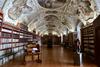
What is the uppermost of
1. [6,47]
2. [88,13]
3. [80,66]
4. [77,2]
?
[77,2]

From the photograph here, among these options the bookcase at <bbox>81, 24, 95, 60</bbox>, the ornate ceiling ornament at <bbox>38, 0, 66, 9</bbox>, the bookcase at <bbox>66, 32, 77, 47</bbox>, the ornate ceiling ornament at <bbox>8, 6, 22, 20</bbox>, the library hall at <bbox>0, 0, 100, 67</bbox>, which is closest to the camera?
the library hall at <bbox>0, 0, 100, 67</bbox>

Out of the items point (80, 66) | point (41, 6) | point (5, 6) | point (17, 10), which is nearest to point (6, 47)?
point (5, 6)

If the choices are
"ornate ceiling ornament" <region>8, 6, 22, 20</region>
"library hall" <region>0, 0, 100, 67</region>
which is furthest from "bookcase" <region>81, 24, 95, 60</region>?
"ornate ceiling ornament" <region>8, 6, 22, 20</region>

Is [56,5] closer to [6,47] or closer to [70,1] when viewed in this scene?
[70,1]

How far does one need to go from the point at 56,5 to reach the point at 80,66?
11.5m

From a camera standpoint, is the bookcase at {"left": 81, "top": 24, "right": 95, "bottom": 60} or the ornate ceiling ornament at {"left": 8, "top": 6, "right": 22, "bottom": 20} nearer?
the bookcase at {"left": 81, "top": 24, "right": 95, "bottom": 60}

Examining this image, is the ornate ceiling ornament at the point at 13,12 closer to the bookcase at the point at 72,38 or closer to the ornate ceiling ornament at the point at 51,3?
the ornate ceiling ornament at the point at 51,3

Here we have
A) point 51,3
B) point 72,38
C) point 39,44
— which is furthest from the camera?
point 72,38

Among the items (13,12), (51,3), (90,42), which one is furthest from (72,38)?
(13,12)

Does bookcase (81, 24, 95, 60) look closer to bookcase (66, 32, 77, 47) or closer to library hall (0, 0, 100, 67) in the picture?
library hall (0, 0, 100, 67)

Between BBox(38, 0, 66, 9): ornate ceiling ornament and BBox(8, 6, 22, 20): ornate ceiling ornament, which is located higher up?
BBox(38, 0, 66, 9): ornate ceiling ornament

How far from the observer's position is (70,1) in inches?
669

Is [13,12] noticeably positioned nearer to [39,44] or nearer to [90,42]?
[39,44]

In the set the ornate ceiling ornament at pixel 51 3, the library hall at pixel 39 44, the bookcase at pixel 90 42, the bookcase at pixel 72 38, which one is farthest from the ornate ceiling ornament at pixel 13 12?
the bookcase at pixel 72 38
